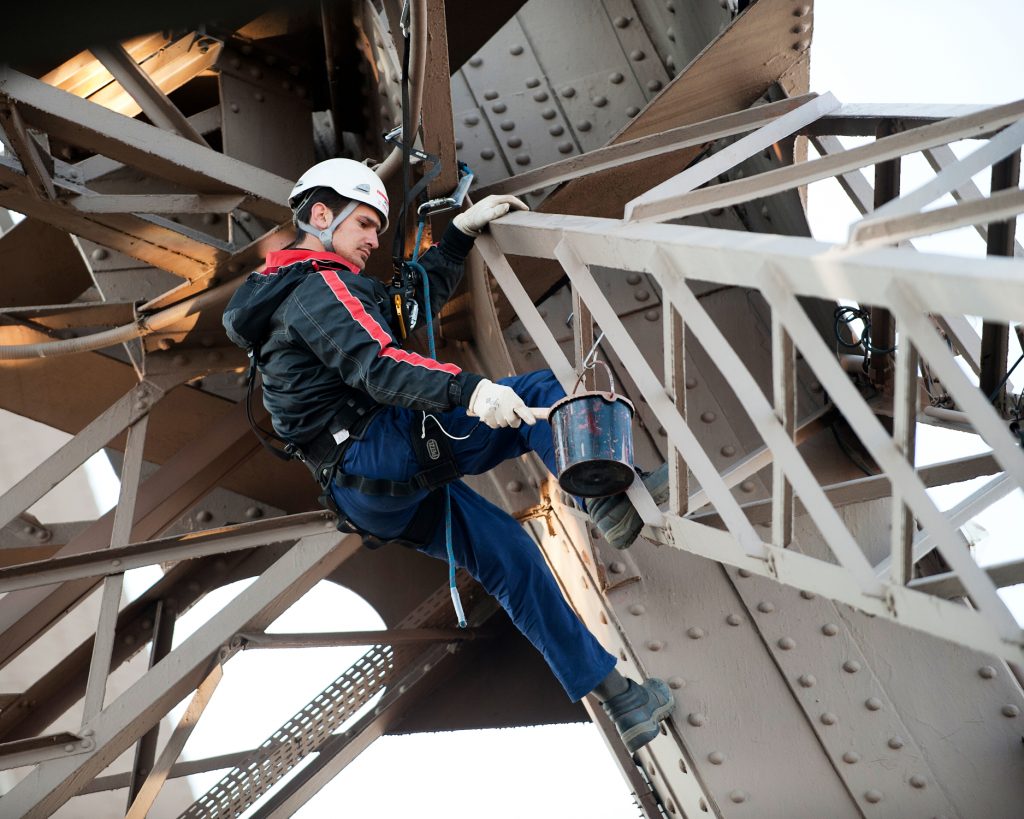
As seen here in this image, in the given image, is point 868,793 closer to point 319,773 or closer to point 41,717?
point 319,773

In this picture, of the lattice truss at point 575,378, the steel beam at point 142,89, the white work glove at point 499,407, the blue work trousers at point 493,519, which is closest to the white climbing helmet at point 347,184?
the lattice truss at point 575,378

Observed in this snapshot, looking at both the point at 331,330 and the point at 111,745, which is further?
the point at 111,745

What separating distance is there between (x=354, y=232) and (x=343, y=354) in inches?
34.8

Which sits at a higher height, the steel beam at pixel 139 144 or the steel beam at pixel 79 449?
the steel beam at pixel 139 144

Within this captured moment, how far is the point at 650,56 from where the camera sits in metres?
7.47

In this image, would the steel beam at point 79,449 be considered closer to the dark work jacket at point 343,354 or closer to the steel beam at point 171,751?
the steel beam at point 171,751

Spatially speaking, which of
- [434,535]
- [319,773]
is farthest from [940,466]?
[319,773]

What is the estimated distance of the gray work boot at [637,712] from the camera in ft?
17.7

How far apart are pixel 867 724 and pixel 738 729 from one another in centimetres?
57

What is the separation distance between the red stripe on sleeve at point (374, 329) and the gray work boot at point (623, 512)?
2.37ft

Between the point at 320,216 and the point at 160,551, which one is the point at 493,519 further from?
the point at 160,551

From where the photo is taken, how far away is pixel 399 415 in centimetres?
514

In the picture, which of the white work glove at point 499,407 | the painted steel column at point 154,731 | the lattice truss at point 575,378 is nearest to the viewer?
the lattice truss at point 575,378

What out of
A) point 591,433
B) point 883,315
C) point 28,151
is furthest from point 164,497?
point 883,315
